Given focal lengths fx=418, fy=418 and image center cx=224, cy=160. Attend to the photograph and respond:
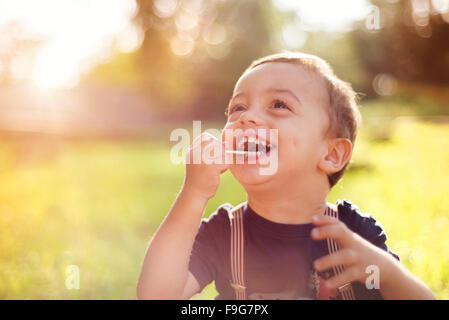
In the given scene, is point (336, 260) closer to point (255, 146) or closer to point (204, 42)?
point (255, 146)

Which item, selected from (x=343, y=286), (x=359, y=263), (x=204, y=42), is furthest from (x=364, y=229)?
(x=204, y=42)

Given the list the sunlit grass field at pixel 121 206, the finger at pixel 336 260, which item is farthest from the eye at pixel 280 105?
the sunlit grass field at pixel 121 206

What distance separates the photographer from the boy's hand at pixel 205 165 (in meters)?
1.16

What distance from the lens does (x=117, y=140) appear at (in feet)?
22.3

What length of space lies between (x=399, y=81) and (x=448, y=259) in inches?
144

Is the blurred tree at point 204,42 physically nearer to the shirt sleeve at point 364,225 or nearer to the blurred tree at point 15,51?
the blurred tree at point 15,51

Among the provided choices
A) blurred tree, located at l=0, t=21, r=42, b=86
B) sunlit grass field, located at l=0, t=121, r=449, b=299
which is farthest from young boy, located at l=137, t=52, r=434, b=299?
blurred tree, located at l=0, t=21, r=42, b=86

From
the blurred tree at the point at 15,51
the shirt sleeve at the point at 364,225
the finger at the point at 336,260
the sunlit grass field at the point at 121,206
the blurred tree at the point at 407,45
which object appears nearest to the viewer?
the finger at the point at 336,260

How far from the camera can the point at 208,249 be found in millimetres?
1333

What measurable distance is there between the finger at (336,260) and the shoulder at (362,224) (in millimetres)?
287

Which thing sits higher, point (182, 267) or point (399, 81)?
point (399, 81)

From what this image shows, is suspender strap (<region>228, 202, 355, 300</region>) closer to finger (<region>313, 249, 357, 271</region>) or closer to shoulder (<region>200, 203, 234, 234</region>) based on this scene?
shoulder (<region>200, 203, 234, 234</region>)
